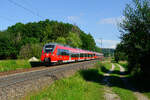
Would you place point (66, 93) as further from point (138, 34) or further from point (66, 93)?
point (138, 34)

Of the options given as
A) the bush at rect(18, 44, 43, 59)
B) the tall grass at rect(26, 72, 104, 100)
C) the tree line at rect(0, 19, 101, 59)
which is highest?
the tree line at rect(0, 19, 101, 59)

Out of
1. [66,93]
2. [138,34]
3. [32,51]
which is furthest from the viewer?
[32,51]

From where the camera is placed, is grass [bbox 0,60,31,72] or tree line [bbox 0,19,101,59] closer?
grass [bbox 0,60,31,72]

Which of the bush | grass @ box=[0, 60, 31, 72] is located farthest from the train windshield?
the bush

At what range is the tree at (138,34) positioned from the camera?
49.3 ft

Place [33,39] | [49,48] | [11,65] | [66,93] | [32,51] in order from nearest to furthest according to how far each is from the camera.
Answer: [66,93] < [11,65] < [49,48] < [32,51] < [33,39]

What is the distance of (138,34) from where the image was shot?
15.5 m

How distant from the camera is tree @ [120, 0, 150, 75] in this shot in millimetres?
15016

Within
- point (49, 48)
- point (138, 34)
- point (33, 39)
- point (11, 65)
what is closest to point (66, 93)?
point (138, 34)

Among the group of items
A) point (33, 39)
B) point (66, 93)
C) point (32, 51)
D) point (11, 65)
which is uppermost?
point (33, 39)

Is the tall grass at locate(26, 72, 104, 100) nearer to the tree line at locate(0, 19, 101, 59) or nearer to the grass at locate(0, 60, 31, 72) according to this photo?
the grass at locate(0, 60, 31, 72)

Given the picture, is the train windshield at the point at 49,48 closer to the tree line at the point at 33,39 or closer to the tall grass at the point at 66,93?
the tall grass at the point at 66,93

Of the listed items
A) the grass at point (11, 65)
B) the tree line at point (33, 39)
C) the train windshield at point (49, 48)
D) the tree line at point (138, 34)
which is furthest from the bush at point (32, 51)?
the tree line at point (138, 34)

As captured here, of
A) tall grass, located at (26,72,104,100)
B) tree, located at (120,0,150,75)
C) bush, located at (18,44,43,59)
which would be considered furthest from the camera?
bush, located at (18,44,43,59)
